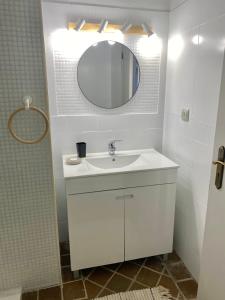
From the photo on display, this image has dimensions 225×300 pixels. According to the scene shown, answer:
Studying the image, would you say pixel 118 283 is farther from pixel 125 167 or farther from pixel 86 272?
pixel 125 167

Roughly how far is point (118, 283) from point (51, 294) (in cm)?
48

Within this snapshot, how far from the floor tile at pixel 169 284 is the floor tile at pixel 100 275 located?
40cm

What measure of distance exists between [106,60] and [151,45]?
0.41m

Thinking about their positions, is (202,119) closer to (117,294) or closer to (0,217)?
(117,294)

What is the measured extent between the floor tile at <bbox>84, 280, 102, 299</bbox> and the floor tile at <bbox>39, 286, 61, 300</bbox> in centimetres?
20

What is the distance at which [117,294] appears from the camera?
5.25ft

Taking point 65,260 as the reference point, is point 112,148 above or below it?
above

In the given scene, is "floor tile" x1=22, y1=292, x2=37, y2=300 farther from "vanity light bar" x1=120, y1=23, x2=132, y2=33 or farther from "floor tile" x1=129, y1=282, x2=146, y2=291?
"vanity light bar" x1=120, y1=23, x2=132, y2=33

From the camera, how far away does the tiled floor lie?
161 cm

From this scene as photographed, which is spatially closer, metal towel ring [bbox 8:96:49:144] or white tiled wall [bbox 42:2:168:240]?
metal towel ring [bbox 8:96:49:144]

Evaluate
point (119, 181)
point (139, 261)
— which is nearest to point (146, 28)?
point (119, 181)

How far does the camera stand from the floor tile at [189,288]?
160cm

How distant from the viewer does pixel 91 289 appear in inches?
65.1

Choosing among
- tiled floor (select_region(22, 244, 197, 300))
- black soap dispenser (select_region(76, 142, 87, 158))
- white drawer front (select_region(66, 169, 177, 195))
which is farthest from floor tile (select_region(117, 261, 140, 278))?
black soap dispenser (select_region(76, 142, 87, 158))
